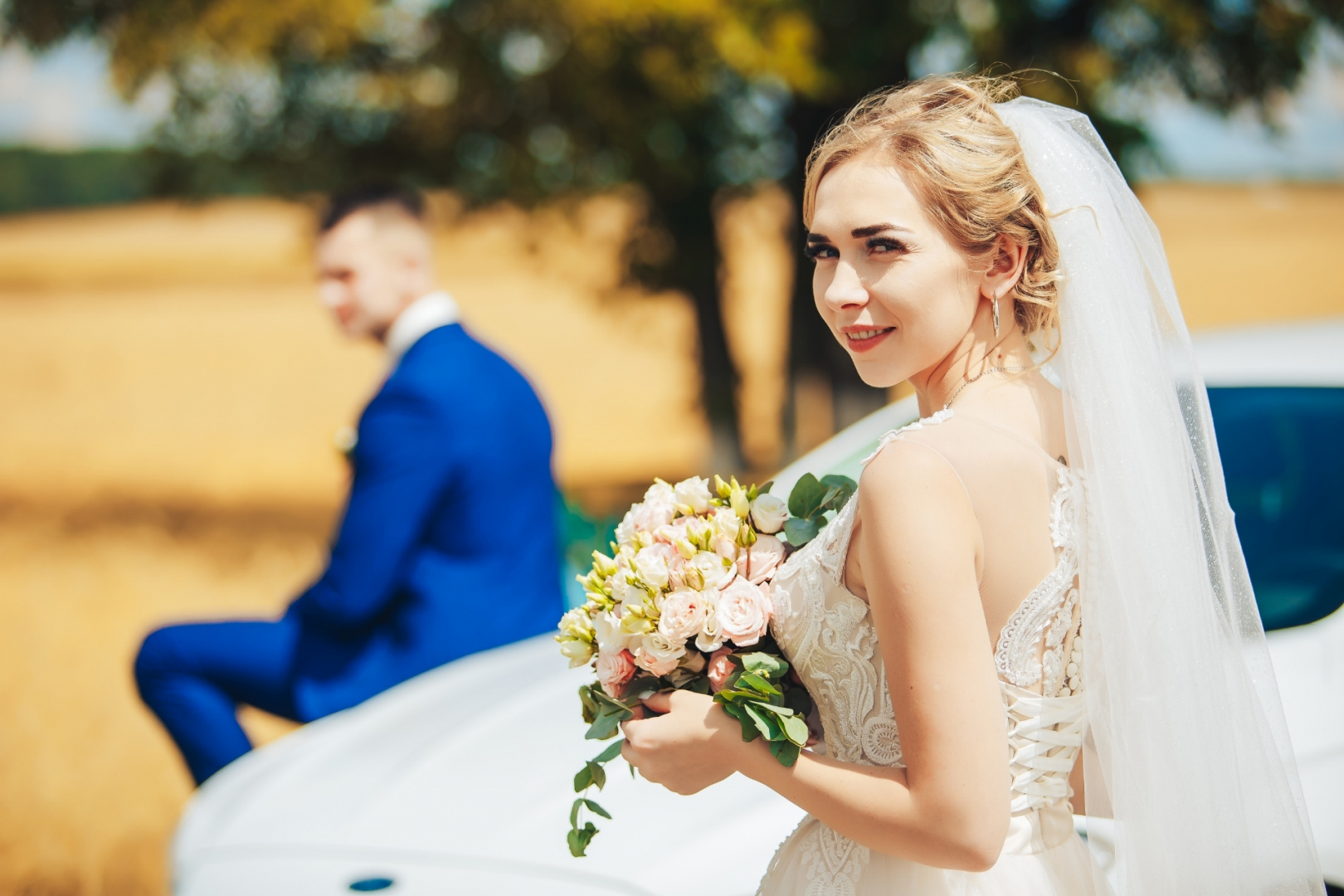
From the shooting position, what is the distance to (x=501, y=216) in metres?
10.3

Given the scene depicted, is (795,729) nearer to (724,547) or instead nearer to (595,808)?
(724,547)

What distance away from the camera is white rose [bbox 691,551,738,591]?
158 cm

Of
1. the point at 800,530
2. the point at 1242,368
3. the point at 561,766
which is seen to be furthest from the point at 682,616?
the point at 1242,368

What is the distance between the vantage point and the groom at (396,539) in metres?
3.21

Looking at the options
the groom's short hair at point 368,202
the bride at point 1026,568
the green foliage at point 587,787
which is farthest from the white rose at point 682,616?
the groom's short hair at point 368,202

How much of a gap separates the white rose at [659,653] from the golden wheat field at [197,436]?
2.15 meters

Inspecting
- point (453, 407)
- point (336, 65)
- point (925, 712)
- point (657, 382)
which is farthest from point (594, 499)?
point (657, 382)

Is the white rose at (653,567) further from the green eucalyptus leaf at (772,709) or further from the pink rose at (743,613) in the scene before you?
the green eucalyptus leaf at (772,709)

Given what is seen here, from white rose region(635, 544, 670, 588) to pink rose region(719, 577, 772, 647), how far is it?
0.09 metres

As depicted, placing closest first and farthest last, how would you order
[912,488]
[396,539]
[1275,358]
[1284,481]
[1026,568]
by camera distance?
[912,488], [1026,568], [1275,358], [396,539], [1284,481]

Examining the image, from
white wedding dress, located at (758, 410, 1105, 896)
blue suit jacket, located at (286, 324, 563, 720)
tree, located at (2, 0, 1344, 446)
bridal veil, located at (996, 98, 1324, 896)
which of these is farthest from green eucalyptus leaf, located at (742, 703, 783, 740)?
tree, located at (2, 0, 1344, 446)

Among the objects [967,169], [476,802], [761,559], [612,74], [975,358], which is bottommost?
Answer: [476,802]

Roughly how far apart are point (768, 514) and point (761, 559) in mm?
67

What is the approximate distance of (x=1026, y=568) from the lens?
1.48 m
